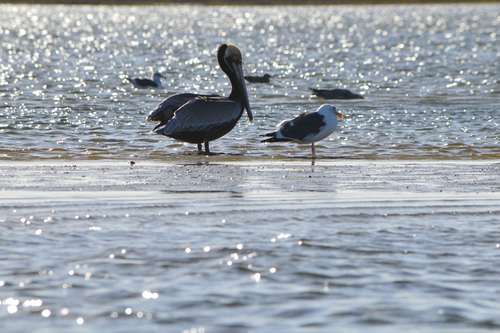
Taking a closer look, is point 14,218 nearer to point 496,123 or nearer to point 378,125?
point 378,125

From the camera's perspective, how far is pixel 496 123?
14.2 m

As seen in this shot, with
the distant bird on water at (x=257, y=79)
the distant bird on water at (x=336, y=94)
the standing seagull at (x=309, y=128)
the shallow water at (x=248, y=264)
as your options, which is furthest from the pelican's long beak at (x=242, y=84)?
the distant bird on water at (x=257, y=79)

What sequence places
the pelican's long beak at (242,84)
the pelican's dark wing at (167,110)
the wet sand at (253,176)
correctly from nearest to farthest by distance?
1. the wet sand at (253,176)
2. the pelican's long beak at (242,84)
3. the pelican's dark wing at (167,110)

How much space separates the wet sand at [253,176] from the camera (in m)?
7.83

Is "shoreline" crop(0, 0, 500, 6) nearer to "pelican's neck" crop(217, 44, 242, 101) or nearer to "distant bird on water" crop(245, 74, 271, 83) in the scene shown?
"distant bird on water" crop(245, 74, 271, 83)

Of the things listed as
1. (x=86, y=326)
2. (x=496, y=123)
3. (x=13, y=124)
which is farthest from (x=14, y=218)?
(x=496, y=123)

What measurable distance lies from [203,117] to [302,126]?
4.87 ft

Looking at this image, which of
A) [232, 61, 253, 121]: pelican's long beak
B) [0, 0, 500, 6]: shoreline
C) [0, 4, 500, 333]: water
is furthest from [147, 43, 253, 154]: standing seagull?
[0, 0, 500, 6]: shoreline

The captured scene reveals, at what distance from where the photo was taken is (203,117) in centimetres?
1106

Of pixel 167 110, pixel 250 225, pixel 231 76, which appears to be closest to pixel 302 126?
pixel 231 76

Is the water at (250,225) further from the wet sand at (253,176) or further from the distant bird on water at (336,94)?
the distant bird on water at (336,94)

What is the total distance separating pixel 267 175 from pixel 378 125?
5832 millimetres

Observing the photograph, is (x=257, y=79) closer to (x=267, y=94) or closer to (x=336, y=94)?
(x=267, y=94)

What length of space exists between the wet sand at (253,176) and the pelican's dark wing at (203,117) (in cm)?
73
